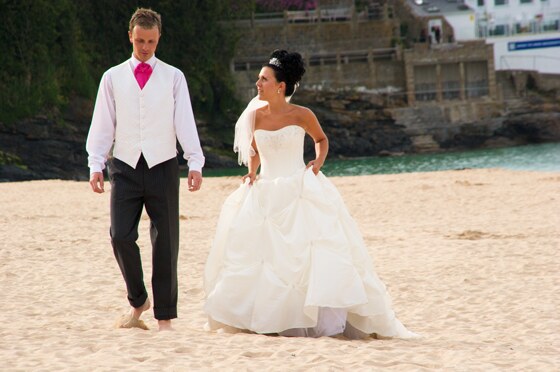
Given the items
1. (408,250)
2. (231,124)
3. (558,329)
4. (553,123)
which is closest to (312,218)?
(558,329)

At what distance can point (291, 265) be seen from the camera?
7.23 m

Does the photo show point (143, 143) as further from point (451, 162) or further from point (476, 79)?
point (476, 79)

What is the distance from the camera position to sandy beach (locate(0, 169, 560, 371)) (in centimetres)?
626

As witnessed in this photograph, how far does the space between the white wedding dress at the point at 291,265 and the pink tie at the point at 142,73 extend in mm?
1130

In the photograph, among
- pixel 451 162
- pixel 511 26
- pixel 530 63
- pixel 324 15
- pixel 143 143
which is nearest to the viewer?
pixel 143 143

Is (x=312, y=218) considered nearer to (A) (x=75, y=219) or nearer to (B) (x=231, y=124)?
(A) (x=75, y=219)

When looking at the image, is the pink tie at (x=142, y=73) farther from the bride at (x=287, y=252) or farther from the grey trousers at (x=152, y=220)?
the bride at (x=287, y=252)

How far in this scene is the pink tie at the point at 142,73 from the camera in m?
6.95

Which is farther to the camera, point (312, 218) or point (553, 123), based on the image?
point (553, 123)

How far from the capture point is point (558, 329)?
27.3ft

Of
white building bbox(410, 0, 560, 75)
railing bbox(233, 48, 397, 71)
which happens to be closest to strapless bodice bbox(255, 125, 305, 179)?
railing bbox(233, 48, 397, 71)

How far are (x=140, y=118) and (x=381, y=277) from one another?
17.5ft

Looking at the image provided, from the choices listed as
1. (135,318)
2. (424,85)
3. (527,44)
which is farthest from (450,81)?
(135,318)

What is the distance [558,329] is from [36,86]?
44.9 metres
